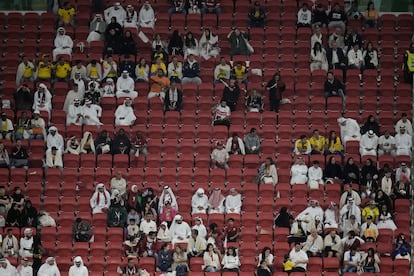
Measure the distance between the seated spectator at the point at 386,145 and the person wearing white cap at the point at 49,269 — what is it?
961 centimetres

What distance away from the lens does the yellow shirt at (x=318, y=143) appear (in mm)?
35500

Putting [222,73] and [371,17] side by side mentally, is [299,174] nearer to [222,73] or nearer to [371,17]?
[222,73]

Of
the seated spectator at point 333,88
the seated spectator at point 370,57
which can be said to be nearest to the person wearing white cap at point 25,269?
the seated spectator at point 333,88

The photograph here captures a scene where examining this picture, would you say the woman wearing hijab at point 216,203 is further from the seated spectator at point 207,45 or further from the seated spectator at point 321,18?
the seated spectator at point 321,18

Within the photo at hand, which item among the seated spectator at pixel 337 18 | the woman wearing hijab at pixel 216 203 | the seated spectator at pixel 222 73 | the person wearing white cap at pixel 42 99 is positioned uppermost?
the seated spectator at pixel 337 18

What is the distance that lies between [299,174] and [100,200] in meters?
5.42

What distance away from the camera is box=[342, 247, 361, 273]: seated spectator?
32594 mm

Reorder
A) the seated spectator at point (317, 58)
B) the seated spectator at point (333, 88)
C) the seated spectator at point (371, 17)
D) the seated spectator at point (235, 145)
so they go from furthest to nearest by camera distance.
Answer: the seated spectator at point (371, 17), the seated spectator at point (317, 58), the seated spectator at point (333, 88), the seated spectator at point (235, 145)

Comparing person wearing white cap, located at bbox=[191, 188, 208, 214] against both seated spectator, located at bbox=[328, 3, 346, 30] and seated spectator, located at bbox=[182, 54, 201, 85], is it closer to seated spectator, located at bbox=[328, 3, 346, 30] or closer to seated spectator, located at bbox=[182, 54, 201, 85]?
seated spectator, located at bbox=[182, 54, 201, 85]

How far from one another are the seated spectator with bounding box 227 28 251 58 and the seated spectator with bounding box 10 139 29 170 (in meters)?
6.98

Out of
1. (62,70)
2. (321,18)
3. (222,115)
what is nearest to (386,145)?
(222,115)

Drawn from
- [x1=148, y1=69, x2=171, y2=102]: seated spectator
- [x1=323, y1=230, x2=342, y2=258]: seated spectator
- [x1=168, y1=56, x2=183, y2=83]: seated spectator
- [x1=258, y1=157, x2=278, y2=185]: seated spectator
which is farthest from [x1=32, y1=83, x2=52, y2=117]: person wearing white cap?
[x1=323, y1=230, x2=342, y2=258]: seated spectator

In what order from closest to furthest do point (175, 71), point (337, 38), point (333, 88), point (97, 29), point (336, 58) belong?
point (333, 88) → point (175, 71) → point (336, 58) → point (337, 38) → point (97, 29)

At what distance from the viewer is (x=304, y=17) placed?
127 feet
